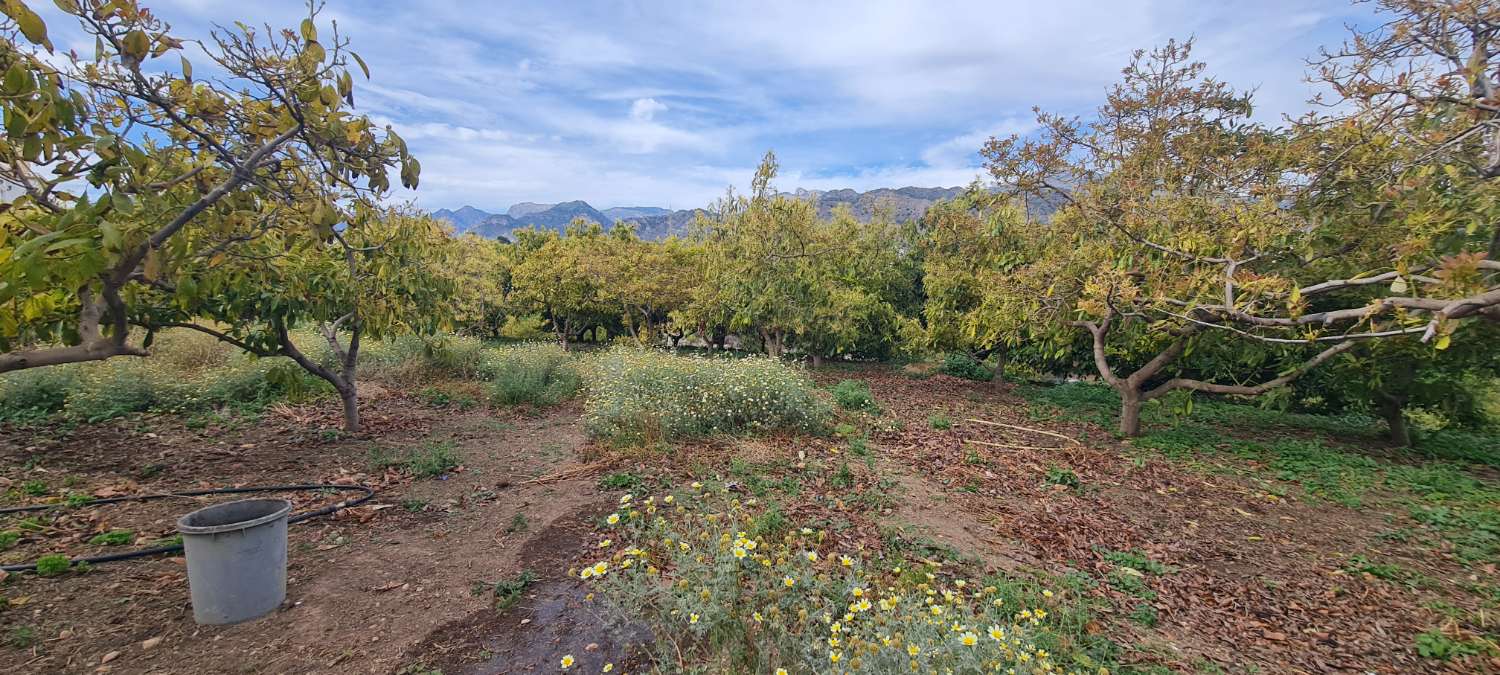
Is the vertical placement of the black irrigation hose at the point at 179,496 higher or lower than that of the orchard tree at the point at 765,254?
lower

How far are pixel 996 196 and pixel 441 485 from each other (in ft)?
26.6

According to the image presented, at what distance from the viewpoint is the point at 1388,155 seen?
4.74m

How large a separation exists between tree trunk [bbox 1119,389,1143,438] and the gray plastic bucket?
817cm

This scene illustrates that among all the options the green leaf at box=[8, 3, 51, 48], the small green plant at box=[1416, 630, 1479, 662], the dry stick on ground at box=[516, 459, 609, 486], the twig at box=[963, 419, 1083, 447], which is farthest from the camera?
the twig at box=[963, 419, 1083, 447]

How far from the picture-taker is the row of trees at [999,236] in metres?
2.39

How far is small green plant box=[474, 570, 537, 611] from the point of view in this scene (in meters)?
3.15

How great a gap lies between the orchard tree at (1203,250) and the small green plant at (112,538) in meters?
7.36

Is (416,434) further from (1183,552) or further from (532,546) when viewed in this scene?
(1183,552)

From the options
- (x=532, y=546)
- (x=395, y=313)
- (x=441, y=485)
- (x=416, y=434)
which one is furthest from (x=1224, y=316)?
(x=416, y=434)

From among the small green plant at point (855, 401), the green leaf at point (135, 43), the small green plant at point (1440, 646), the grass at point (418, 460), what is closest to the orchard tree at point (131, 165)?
the green leaf at point (135, 43)

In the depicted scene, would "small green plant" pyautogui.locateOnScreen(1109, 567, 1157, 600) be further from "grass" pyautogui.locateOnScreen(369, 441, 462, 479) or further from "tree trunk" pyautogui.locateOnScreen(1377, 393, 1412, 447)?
"tree trunk" pyautogui.locateOnScreen(1377, 393, 1412, 447)

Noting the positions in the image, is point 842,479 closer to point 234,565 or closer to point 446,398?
point 234,565

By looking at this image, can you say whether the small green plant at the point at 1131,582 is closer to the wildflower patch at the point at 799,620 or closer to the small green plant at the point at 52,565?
the wildflower patch at the point at 799,620

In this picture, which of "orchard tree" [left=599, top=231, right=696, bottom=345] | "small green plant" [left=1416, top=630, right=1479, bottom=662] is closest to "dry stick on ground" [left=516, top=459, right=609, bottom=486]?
"small green plant" [left=1416, top=630, right=1479, bottom=662]
